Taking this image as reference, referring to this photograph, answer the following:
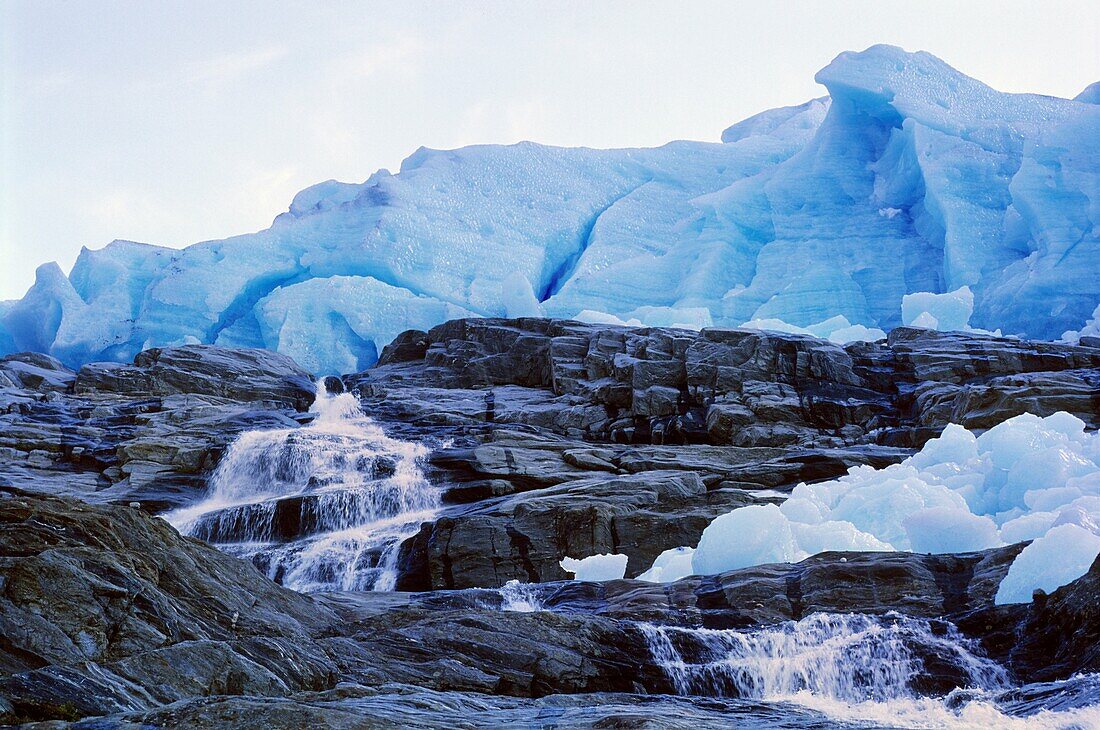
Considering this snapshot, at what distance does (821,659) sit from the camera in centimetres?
775

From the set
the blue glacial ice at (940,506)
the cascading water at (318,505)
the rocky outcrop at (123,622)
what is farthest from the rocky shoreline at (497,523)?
the blue glacial ice at (940,506)

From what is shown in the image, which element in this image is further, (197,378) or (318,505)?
(197,378)

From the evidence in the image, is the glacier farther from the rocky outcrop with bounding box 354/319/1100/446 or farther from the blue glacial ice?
the blue glacial ice

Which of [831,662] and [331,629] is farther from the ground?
[331,629]

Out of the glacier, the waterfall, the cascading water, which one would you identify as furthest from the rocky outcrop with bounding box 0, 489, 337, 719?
the glacier

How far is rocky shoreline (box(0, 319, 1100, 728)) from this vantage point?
16.5 feet

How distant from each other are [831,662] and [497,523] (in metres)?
6.79

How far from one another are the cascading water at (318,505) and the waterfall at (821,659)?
22.2 feet

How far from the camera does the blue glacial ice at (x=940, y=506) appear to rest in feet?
31.9

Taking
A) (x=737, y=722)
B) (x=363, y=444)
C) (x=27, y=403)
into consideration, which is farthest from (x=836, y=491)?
(x=27, y=403)

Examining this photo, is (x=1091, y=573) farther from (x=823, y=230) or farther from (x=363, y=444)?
(x=823, y=230)

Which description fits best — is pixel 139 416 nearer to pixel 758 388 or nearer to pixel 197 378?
pixel 197 378

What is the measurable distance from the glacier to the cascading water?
957cm

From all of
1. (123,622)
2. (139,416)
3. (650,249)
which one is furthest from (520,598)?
(650,249)
